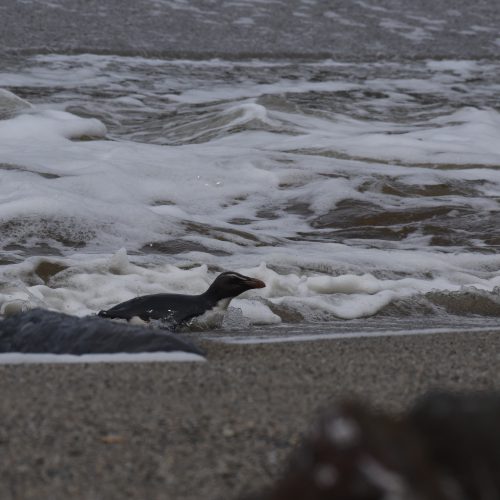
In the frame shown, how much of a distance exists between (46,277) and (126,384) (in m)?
2.83

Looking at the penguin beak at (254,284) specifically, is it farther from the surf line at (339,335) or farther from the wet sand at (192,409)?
the wet sand at (192,409)

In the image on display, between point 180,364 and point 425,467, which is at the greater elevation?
point 425,467

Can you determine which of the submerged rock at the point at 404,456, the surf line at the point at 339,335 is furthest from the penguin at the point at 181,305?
the submerged rock at the point at 404,456

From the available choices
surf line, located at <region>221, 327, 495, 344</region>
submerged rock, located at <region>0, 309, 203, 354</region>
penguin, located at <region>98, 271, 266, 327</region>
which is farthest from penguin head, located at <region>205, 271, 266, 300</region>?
submerged rock, located at <region>0, 309, 203, 354</region>

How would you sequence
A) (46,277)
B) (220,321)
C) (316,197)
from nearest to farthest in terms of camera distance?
(220,321) < (46,277) < (316,197)

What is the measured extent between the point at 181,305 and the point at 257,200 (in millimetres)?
3734

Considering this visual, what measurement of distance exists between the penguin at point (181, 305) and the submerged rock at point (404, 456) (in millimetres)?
3239

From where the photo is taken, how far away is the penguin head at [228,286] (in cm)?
514

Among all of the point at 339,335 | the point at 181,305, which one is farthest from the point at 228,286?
the point at 339,335

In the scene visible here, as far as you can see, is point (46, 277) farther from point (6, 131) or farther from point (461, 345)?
point (6, 131)

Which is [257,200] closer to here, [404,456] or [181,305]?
[181,305]

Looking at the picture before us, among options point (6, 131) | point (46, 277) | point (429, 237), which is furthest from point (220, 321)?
point (6, 131)

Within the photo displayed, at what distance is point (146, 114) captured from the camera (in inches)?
524

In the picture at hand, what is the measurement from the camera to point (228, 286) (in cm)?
518
